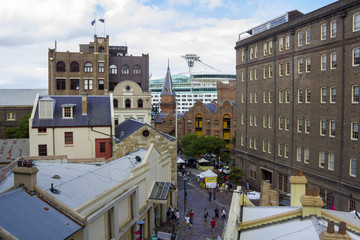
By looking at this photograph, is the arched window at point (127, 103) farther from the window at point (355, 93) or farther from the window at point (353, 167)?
the window at point (353, 167)

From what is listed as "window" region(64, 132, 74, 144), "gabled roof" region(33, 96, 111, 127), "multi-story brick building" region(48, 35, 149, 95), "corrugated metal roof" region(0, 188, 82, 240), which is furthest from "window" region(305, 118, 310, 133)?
"multi-story brick building" region(48, 35, 149, 95)

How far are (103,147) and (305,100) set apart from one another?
22404mm

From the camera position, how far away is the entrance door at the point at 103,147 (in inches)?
1430

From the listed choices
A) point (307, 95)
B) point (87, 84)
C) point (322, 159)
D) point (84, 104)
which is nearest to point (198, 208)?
point (322, 159)

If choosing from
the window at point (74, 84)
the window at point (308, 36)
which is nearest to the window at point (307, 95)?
the window at point (308, 36)

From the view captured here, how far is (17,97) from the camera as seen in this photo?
78.9m

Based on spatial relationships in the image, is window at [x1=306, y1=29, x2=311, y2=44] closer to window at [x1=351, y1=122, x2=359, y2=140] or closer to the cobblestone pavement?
window at [x1=351, y1=122, x2=359, y2=140]

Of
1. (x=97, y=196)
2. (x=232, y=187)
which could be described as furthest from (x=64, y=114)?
(x=232, y=187)

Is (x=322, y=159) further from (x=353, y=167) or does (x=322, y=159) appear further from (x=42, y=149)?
(x=42, y=149)

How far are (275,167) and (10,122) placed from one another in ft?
186

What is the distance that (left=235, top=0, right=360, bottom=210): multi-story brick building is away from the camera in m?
31.6

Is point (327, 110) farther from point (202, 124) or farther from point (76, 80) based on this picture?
point (202, 124)

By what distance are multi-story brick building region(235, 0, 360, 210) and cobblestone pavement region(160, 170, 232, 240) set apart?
7911mm

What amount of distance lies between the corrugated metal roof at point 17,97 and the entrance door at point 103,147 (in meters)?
48.1
